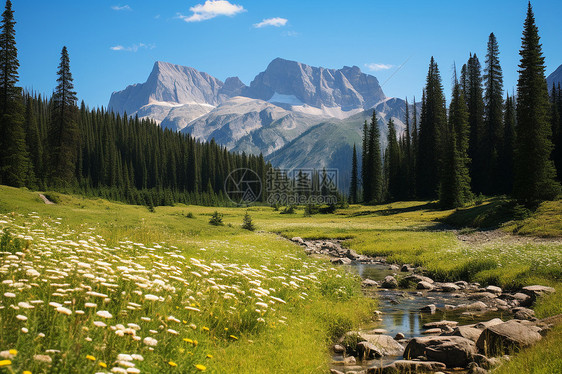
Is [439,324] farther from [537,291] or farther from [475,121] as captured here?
[475,121]

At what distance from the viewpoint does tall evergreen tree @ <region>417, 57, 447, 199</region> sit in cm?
8088

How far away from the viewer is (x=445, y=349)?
8719mm

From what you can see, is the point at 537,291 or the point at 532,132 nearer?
the point at 537,291

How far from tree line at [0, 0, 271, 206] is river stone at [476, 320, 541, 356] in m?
61.3

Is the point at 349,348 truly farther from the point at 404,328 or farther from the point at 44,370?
the point at 44,370

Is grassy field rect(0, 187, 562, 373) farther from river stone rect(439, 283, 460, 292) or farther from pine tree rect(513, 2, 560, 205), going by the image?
pine tree rect(513, 2, 560, 205)

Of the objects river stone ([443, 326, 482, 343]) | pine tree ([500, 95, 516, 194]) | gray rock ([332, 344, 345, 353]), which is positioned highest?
pine tree ([500, 95, 516, 194])

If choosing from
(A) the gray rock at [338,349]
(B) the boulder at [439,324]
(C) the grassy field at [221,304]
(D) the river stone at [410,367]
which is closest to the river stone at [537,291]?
(C) the grassy field at [221,304]

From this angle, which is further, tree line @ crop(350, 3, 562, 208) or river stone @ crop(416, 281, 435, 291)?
tree line @ crop(350, 3, 562, 208)

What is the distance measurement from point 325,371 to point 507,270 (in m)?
14.3

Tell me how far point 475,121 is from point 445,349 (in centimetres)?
8234

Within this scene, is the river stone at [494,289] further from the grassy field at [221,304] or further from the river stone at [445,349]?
the river stone at [445,349]

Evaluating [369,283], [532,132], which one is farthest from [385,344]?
[532,132]

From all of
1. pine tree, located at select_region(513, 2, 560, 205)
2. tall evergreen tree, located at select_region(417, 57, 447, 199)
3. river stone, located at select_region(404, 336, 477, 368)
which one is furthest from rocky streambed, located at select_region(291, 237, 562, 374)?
tall evergreen tree, located at select_region(417, 57, 447, 199)
